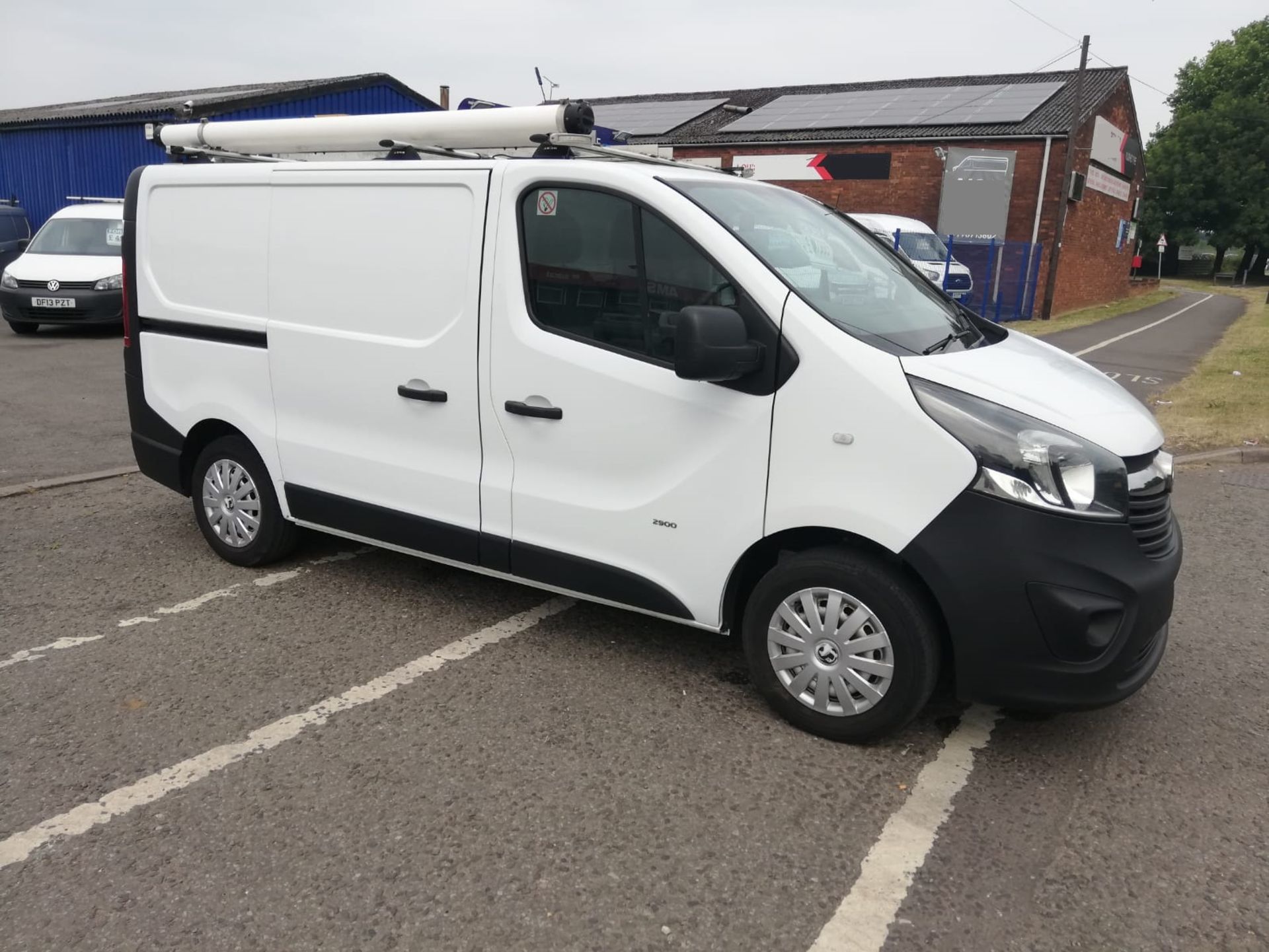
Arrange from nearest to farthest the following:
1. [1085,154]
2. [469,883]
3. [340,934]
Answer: [340,934]
[469,883]
[1085,154]

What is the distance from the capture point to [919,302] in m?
4.08

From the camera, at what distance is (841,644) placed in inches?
135

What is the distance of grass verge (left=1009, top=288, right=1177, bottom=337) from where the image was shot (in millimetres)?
22469

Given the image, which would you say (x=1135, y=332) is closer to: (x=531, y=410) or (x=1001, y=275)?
(x=1001, y=275)

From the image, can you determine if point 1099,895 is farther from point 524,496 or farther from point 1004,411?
point 524,496

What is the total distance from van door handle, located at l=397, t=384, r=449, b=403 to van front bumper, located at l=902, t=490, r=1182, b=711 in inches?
79.2

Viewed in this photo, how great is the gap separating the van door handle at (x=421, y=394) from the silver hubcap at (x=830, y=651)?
165 cm

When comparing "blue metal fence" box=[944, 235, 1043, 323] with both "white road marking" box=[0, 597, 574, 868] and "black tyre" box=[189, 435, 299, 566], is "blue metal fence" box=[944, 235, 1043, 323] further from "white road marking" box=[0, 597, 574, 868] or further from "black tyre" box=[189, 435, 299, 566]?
"white road marking" box=[0, 597, 574, 868]

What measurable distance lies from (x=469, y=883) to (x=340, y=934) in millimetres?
361

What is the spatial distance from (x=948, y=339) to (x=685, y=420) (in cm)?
106

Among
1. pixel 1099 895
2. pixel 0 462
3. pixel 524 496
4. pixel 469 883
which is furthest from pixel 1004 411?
pixel 0 462

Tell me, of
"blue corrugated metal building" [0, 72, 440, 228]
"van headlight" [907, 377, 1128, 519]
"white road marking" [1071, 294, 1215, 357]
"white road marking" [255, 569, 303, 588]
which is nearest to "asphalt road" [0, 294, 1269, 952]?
"white road marking" [255, 569, 303, 588]

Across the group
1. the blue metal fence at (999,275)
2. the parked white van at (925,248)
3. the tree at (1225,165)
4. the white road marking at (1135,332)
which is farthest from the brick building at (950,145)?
the tree at (1225,165)

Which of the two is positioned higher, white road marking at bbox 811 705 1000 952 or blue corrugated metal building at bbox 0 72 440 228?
blue corrugated metal building at bbox 0 72 440 228
